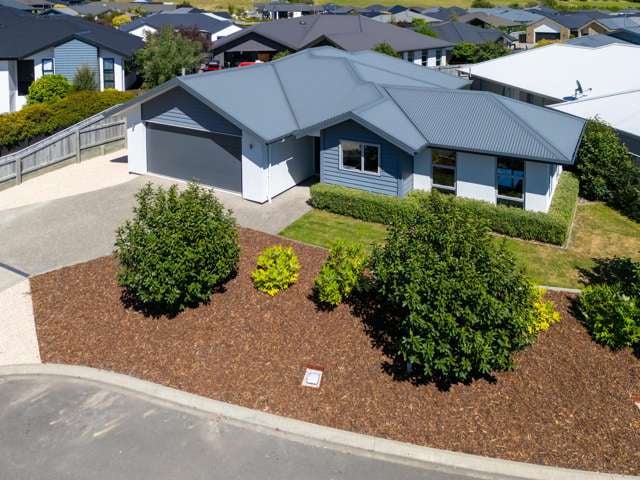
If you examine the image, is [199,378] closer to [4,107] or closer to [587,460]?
[587,460]

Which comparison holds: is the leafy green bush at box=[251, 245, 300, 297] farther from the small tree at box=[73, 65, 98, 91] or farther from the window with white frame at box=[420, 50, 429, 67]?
the window with white frame at box=[420, 50, 429, 67]

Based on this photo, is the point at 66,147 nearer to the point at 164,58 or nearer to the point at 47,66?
the point at 164,58

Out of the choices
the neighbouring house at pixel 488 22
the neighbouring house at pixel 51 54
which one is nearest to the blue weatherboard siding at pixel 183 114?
the neighbouring house at pixel 51 54

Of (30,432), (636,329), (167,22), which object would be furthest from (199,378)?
(167,22)

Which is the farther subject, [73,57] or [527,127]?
[73,57]

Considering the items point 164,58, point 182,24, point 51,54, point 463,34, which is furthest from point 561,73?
point 182,24

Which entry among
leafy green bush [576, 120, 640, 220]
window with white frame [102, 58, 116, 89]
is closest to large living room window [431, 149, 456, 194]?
leafy green bush [576, 120, 640, 220]
